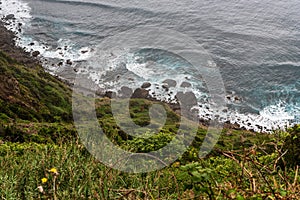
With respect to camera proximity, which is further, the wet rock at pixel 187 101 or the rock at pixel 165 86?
the rock at pixel 165 86

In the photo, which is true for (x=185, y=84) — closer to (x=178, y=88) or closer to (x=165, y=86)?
(x=178, y=88)

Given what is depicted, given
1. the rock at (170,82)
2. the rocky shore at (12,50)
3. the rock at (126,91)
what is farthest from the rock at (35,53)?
the rock at (170,82)

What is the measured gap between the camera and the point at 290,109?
1017 inches

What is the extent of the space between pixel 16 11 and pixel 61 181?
4089cm

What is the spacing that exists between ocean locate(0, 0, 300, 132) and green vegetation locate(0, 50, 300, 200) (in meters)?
3.84

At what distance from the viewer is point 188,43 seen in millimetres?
35438

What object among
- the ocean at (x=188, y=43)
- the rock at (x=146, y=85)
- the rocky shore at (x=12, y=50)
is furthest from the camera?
the rocky shore at (x=12, y=50)

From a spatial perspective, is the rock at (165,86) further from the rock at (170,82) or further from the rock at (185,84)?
the rock at (185,84)

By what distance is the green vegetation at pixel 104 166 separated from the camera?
408 centimetres

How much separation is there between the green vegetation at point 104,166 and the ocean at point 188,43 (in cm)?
384

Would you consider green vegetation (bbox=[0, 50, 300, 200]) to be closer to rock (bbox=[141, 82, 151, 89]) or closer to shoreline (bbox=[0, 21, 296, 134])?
shoreline (bbox=[0, 21, 296, 134])

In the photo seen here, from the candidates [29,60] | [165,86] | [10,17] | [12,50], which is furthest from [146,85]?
[10,17]

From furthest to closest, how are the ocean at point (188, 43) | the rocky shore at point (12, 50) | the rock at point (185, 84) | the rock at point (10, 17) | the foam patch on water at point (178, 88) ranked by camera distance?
the rock at point (10, 17) → the rocky shore at point (12, 50) → the rock at point (185, 84) → the ocean at point (188, 43) → the foam patch on water at point (178, 88)

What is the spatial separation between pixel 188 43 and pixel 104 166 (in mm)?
29733
